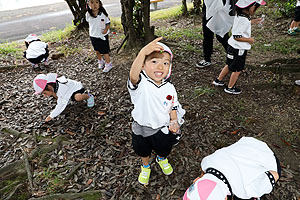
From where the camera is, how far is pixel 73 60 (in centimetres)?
565

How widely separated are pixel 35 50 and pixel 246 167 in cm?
545

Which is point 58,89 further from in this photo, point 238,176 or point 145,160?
point 238,176

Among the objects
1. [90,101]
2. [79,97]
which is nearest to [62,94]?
[79,97]

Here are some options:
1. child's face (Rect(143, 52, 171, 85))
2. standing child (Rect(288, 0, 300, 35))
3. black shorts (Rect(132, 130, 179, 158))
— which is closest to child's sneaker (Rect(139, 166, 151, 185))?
black shorts (Rect(132, 130, 179, 158))

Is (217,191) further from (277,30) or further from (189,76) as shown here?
(277,30)

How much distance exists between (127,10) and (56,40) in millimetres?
3710

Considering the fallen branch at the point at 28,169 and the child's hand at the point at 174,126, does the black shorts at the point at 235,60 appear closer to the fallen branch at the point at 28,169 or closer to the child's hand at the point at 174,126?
the child's hand at the point at 174,126

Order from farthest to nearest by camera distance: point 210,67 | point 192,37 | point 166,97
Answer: point 192,37
point 210,67
point 166,97

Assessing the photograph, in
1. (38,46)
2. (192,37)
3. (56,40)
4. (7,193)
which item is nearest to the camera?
(7,193)

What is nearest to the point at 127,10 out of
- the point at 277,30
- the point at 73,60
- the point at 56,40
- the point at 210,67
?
the point at 73,60

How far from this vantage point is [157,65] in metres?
1.84

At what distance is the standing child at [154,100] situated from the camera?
180cm

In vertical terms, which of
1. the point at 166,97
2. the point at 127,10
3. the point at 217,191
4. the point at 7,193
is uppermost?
the point at 127,10

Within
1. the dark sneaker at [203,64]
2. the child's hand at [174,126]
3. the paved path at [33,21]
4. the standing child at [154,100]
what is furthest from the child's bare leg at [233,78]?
the paved path at [33,21]
